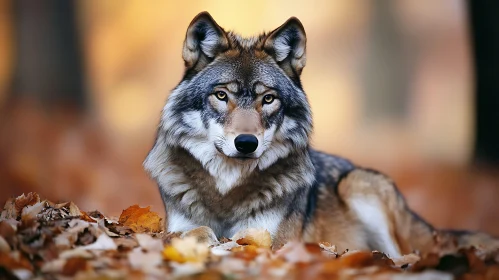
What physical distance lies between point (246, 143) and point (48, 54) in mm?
11404

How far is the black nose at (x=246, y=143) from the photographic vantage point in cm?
511

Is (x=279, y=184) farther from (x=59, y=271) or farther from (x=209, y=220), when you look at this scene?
(x=59, y=271)

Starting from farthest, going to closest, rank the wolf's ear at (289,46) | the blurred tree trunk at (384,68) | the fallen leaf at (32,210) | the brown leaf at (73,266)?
the blurred tree trunk at (384,68) < the wolf's ear at (289,46) < the fallen leaf at (32,210) < the brown leaf at (73,266)

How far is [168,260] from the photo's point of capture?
12.7 feet

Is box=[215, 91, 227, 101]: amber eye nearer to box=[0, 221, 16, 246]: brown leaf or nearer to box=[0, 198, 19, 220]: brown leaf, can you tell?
box=[0, 198, 19, 220]: brown leaf

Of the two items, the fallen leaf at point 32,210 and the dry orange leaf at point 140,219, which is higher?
the fallen leaf at point 32,210

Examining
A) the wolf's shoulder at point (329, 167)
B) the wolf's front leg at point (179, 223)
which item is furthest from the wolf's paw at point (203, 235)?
the wolf's shoulder at point (329, 167)

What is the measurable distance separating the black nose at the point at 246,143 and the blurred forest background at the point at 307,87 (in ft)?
19.0

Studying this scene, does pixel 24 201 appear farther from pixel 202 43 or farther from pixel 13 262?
pixel 202 43

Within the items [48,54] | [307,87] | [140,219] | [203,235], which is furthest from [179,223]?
[307,87]

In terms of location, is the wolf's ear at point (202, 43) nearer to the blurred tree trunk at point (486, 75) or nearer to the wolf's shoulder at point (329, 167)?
the wolf's shoulder at point (329, 167)

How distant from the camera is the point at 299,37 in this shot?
5812mm

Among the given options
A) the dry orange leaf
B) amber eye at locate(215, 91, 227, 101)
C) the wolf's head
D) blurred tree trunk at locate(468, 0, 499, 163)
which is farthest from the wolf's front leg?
blurred tree trunk at locate(468, 0, 499, 163)

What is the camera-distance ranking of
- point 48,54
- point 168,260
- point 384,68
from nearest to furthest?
point 168,260 → point 48,54 → point 384,68
